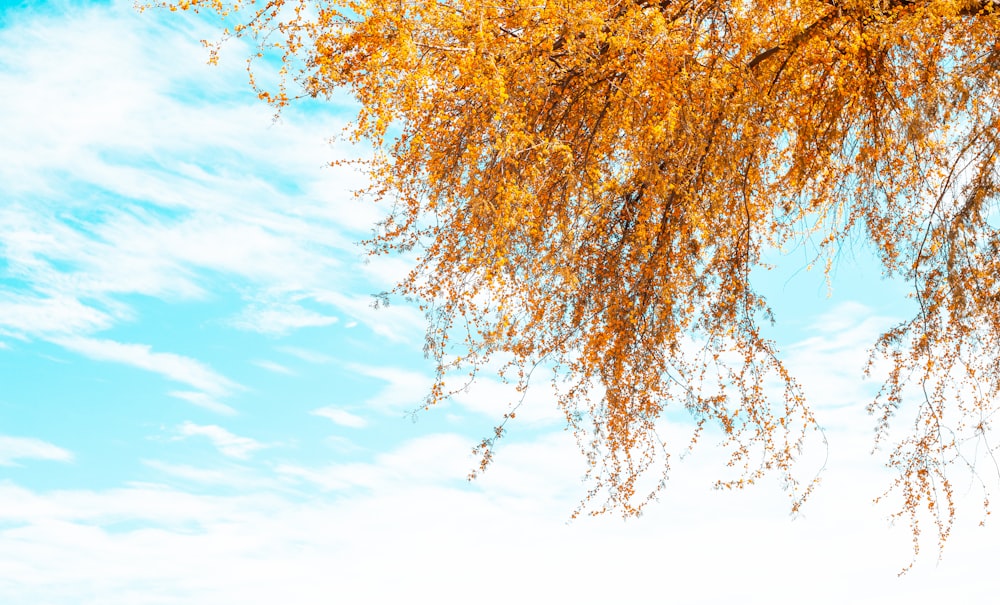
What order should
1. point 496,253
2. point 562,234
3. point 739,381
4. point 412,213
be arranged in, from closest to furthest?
point 496,253 < point 562,234 < point 739,381 < point 412,213

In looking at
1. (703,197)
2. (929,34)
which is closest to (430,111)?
(703,197)

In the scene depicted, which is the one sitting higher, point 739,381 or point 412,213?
point 412,213

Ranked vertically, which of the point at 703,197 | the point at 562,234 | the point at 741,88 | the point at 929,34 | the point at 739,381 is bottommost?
the point at 739,381

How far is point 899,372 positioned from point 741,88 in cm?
216

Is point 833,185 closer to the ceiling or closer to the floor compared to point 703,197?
closer to the ceiling

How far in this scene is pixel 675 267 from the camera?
6.05 m

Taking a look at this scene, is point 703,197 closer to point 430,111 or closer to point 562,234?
point 562,234

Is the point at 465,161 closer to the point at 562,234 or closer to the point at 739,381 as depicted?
the point at 562,234

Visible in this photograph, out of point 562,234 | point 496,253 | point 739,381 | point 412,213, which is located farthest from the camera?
point 412,213

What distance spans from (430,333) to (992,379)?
3.70 meters

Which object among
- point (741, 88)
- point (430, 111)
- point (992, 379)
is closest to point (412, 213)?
point (430, 111)

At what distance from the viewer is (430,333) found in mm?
6098

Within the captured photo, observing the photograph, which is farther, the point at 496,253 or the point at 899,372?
the point at 899,372

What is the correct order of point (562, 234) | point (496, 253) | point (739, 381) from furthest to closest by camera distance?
1. point (739, 381)
2. point (562, 234)
3. point (496, 253)
